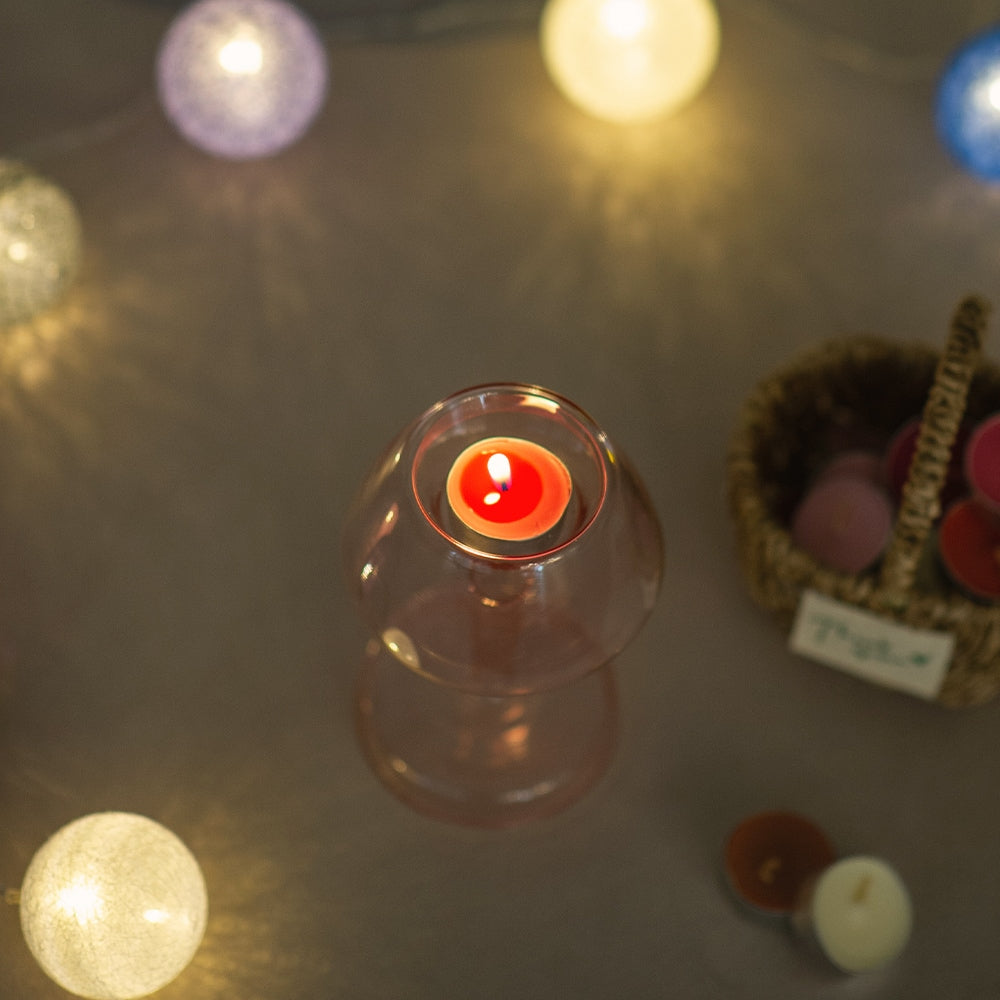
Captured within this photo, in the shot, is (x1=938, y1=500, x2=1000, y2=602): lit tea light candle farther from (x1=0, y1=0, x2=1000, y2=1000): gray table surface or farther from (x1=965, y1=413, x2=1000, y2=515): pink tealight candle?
(x1=0, y1=0, x2=1000, y2=1000): gray table surface

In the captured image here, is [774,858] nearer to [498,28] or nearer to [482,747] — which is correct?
[482,747]

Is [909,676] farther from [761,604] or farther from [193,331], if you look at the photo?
[193,331]

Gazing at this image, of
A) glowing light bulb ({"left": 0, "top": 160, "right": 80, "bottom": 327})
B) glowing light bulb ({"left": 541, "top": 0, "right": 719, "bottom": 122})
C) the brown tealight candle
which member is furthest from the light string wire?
the brown tealight candle

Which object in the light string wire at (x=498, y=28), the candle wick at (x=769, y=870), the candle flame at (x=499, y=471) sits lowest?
the candle wick at (x=769, y=870)

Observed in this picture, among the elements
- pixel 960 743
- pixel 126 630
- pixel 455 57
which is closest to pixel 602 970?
pixel 960 743

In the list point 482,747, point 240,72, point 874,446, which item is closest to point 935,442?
point 874,446

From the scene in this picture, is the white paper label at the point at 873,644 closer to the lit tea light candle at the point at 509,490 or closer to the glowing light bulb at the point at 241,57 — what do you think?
the lit tea light candle at the point at 509,490

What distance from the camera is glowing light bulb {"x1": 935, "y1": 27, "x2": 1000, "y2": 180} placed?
111cm

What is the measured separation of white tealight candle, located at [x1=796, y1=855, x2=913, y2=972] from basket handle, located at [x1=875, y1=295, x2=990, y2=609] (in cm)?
21

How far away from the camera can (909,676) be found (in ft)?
2.92

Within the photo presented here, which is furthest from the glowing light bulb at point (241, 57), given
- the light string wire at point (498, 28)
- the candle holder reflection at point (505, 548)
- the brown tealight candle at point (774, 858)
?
the brown tealight candle at point (774, 858)

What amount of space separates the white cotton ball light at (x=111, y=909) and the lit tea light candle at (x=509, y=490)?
12.4 inches

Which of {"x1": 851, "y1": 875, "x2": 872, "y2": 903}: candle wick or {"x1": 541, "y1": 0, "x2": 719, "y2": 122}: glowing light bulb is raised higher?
{"x1": 541, "y1": 0, "x2": 719, "y2": 122}: glowing light bulb

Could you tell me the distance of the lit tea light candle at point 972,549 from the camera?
91cm
